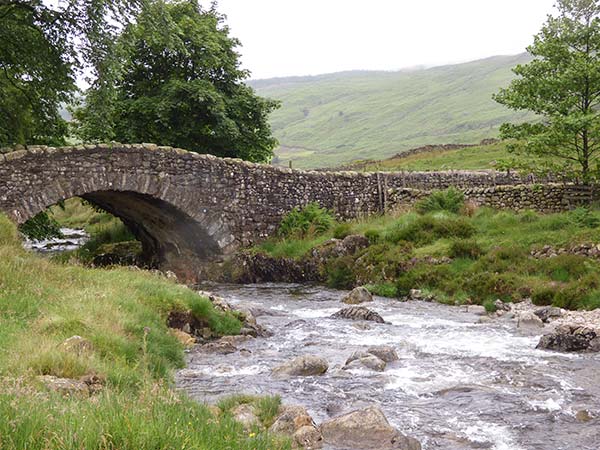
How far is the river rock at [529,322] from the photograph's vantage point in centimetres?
1331

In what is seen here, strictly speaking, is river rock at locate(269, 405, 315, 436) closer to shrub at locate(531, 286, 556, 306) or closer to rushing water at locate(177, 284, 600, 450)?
rushing water at locate(177, 284, 600, 450)

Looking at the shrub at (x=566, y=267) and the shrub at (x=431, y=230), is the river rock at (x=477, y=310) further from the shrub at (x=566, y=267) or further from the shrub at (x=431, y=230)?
the shrub at (x=431, y=230)

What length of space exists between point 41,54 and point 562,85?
17.3 meters

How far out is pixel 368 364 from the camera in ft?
Answer: 34.0

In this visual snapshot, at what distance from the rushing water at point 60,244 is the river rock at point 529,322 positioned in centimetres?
2174

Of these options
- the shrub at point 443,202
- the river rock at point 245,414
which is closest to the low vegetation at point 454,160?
the shrub at point 443,202

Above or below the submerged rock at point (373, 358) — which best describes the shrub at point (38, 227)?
above

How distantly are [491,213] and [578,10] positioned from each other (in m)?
7.52

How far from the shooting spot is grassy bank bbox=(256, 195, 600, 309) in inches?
632

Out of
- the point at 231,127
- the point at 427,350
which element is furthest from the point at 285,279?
the point at 427,350

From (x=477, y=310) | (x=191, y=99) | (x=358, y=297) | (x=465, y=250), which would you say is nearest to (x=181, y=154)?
(x=191, y=99)

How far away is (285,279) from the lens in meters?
22.5

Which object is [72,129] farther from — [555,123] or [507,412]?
[507,412]

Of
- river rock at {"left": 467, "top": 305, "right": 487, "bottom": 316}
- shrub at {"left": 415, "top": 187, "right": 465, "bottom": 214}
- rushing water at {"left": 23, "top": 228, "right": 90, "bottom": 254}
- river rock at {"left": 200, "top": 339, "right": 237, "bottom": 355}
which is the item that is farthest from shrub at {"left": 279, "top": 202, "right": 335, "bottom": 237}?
river rock at {"left": 200, "top": 339, "right": 237, "bottom": 355}
